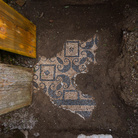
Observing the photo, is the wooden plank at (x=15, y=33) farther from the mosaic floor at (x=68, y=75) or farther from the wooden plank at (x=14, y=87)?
the mosaic floor at (x=68, y=75)

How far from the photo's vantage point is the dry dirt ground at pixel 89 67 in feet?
7.52

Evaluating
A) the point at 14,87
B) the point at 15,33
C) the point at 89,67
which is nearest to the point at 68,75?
the point at 89,67

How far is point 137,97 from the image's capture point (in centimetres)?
206

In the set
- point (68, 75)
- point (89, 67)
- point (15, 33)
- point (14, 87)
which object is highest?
point (15, 33)

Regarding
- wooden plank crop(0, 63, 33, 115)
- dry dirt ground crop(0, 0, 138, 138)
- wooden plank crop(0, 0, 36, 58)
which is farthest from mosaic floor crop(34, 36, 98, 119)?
wooden plank crop(0, 0, 36, 58)

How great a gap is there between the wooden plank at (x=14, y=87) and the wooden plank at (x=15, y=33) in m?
0.31

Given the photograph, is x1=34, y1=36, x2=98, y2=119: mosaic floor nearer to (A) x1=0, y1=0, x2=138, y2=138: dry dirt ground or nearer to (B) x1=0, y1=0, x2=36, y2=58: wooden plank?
(A) x1=0, y1=0, x2=138, y2=138: dry dirt ground

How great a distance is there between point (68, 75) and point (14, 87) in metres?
1.05

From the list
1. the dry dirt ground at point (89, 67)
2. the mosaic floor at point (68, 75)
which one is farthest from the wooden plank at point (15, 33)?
the mosaic floor at point (68, 75)

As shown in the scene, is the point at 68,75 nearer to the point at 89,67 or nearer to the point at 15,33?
the point at 89,67

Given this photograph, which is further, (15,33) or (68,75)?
(68,75)

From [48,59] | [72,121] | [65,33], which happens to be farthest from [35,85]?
[65,33]

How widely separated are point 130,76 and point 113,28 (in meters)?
1.02

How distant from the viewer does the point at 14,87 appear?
5.97ft
